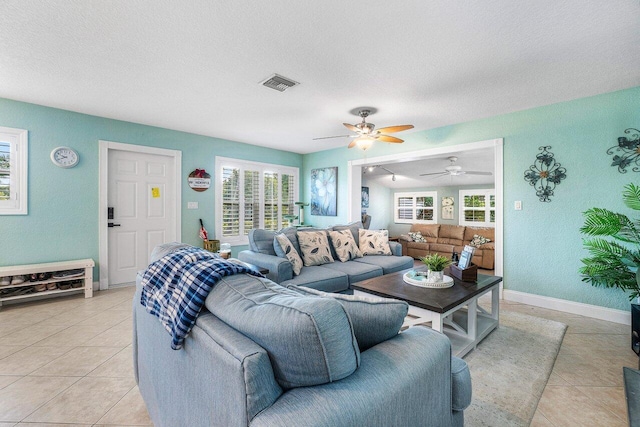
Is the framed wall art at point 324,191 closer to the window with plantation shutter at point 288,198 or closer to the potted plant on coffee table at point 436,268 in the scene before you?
the window with plantation shutter at point 288,198

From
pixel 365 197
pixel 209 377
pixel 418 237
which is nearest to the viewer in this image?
pixel 209 377

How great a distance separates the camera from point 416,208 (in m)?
8.60

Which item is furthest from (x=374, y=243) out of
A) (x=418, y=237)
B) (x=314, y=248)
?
(x=418, y=237)

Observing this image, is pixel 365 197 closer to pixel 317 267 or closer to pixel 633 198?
pixel 317 267

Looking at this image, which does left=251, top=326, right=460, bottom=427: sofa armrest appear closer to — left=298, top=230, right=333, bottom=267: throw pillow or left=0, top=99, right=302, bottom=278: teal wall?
left=298, top=230, right=333, bottom=267: throw pillow

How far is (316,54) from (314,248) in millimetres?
2123

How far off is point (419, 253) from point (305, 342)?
6.65 m

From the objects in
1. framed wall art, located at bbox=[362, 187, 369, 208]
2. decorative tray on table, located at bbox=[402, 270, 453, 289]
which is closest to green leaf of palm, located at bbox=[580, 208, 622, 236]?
decorative tray on table, located at bbox=[402, 270, 453, 289]

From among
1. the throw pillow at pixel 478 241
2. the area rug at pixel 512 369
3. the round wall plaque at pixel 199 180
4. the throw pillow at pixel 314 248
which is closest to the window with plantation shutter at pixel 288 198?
the round wall plaque at pixel 199 180

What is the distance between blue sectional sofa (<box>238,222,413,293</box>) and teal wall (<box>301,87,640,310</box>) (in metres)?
1.43

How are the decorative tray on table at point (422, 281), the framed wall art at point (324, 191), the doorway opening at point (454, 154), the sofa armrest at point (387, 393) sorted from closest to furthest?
the sofa armrest at point (387, 393), the decorative tray on table at point (422, 281), the doorway opening at point (454, 154), the framed wall art at point (324, 191)

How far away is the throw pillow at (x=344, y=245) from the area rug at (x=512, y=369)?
178 centimetres

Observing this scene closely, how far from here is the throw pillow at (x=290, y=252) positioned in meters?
3.21

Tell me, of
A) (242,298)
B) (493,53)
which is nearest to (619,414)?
(242,298)
